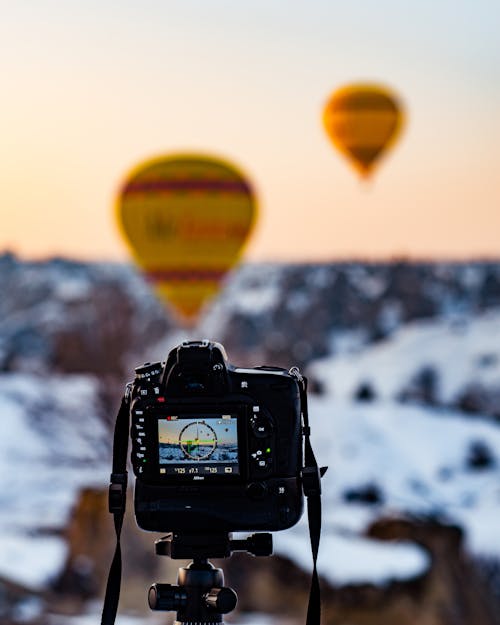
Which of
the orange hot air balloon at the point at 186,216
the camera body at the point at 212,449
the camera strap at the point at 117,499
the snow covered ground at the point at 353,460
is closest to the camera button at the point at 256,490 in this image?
the camera body at the point at 212,449

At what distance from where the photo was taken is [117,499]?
394 centimetres

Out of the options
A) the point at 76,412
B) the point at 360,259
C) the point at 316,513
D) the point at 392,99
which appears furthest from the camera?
the point at 360,259

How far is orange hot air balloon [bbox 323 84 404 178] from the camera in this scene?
3288cm

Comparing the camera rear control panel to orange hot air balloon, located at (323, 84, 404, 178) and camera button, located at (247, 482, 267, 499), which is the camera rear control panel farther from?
orange hot air balloon, located at (323, 84, 404, 178)

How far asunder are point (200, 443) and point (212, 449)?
3cm

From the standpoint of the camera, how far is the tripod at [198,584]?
4035mm

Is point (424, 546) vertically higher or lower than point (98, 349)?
lower

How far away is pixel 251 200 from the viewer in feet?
94.4

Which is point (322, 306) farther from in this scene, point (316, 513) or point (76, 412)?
point (316, 513)

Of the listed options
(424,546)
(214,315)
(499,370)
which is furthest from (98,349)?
(424,546)

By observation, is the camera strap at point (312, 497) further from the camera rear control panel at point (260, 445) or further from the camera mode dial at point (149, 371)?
the camera mode dial at point (149, 371)

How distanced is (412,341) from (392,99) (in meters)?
32.0

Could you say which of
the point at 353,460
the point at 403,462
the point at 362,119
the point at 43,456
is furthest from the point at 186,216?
the point at 43,456

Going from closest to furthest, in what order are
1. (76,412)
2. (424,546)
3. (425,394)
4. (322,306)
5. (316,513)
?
(316,513)
(424,546)
(76,412)
(425,394)
(322,306)
